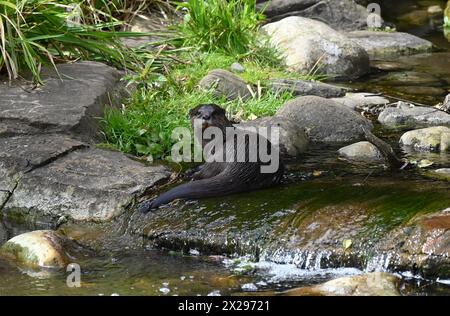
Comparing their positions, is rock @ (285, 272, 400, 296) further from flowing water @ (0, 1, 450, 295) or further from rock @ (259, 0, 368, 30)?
rock @ (259, 0, 368, 30)

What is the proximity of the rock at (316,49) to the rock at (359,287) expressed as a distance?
478 centimetres

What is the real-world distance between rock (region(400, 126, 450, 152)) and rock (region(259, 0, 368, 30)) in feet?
17.8

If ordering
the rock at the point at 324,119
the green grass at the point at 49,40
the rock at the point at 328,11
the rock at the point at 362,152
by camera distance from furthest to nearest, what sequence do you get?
the rock at the point at 328,11 → the rock at the point at 324,119 → the green grass at the point at 49,40 → the rock at the point at 362,152

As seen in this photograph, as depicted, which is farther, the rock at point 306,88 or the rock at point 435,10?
the rock at point 435,10

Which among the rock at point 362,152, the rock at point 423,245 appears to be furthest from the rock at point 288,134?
the rock at point 423,245

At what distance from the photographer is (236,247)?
440 cm

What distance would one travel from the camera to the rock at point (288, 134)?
5.82m

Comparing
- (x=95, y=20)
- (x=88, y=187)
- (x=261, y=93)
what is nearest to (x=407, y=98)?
(x=261, y=93)

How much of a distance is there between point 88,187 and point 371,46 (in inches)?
243

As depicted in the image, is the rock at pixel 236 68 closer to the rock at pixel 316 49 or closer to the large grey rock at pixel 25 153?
the rock at pixel 316 49

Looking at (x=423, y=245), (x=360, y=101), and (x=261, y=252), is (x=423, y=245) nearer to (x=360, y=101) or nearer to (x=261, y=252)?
(x=261, y=252)

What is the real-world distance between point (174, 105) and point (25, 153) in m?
1.50

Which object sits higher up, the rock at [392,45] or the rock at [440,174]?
the rock at [392,45]

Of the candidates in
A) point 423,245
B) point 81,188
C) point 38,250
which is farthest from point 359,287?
point 81,188
